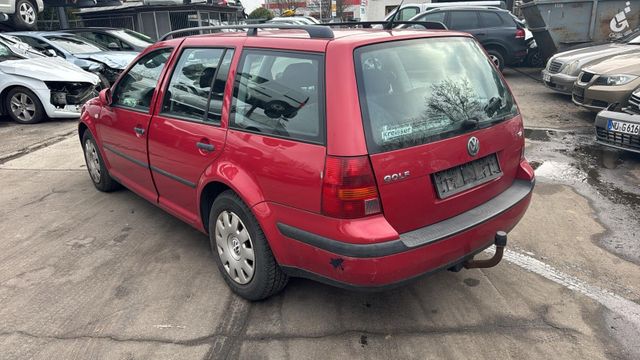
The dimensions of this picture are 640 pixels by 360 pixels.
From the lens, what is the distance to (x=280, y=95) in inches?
104

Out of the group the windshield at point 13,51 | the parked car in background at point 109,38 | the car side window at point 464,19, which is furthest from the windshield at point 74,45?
the car side window at point 464,19

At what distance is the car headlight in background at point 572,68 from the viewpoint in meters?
8.48

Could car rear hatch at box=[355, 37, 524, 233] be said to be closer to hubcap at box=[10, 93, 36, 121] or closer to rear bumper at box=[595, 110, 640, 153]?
rear bumper at box=[595, 110, 640, 153]

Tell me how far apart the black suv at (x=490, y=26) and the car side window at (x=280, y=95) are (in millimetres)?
10238

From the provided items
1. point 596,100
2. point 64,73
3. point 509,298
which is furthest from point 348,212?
point 64,73

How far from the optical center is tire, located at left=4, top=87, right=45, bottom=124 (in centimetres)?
829

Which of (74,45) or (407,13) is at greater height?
(407,13)

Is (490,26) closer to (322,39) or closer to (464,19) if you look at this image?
(464,19)

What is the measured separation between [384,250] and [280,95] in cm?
103

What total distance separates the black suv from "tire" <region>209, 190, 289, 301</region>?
34.3 ft

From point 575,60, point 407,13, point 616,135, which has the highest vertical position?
point 407,13

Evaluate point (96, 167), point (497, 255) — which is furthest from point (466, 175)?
point (96, 167)

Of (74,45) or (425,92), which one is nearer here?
(425,92)

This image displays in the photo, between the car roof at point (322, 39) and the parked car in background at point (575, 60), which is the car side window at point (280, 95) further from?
the parked car in background at point (575, 60)
